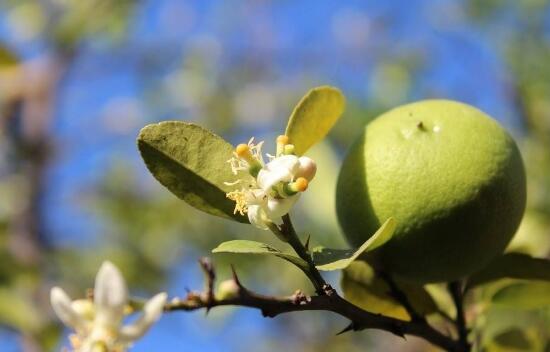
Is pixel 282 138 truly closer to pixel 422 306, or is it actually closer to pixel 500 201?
pixel 500 201

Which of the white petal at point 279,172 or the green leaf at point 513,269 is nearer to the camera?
the white petal at point 279,172

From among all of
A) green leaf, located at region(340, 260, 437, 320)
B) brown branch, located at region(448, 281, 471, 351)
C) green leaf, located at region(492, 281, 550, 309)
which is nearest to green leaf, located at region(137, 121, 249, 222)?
green leaf, located at region(340, 260, 437, 320)

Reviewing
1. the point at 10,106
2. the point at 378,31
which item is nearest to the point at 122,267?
the point at 10,106

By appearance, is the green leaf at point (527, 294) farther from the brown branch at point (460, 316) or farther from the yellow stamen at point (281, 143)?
the yellow stamen at point (281, 143)

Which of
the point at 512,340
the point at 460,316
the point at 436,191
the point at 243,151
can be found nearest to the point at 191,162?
the point at 243,151

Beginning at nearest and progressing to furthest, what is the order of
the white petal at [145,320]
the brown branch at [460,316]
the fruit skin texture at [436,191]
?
the white petal at [145,320]
the fruit skin texture at [436,191]
the brown branch at [460,316]

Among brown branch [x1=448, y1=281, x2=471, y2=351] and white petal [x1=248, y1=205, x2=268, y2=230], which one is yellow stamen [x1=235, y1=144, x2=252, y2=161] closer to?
white petal [x1=248, y1=205, x2=268, y2=230]

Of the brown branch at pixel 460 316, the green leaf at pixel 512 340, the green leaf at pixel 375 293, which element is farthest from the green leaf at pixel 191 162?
the green leaf at pixel 512 340
